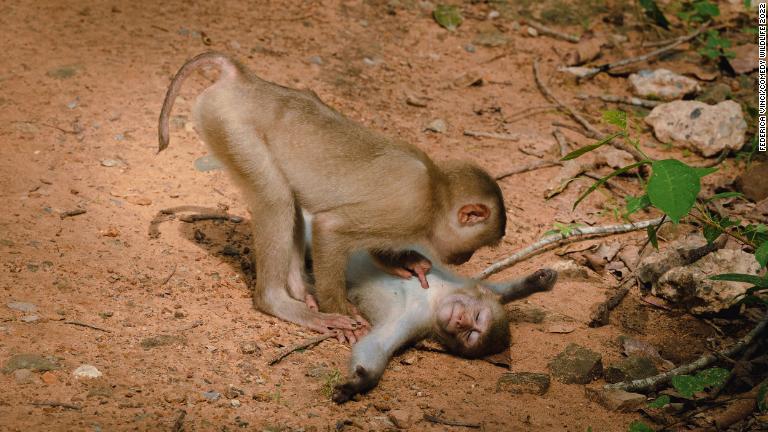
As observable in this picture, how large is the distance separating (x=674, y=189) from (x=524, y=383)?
1.41 metres

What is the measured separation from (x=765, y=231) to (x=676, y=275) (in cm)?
95

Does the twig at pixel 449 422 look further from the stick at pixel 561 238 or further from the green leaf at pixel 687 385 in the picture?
the stick at pixel 561 238

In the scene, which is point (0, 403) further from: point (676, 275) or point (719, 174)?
point (719, 174)

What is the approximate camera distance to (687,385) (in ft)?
12.4

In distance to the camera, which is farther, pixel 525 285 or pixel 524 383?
pixel 525 285

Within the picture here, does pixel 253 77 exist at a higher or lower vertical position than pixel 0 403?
higher

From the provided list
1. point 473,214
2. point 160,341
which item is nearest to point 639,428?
point 473,214

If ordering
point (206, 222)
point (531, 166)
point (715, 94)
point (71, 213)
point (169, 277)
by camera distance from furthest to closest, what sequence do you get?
point (715, 94) < point (531, 166) < point (206, 222) < point (71, 213) < point (169, 277)

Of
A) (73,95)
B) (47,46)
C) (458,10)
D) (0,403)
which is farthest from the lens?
(458,10)

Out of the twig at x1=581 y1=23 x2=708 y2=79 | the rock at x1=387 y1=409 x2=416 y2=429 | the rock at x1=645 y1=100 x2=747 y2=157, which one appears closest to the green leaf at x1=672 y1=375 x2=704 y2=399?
the rock at x1=387 y1=409 x2=416 y2=429

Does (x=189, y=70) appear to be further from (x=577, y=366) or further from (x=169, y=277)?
(x=577, y=366)

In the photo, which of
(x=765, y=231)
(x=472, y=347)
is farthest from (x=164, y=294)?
(x=765, y=231)

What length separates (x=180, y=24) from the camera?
7.46 m

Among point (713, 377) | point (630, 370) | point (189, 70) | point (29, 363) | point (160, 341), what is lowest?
point (630, 370)
